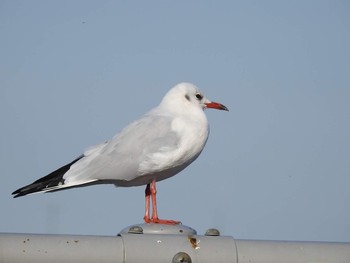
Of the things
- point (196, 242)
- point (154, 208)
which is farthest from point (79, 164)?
point (196, 242)

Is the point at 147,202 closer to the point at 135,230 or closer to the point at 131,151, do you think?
the point at 131,151

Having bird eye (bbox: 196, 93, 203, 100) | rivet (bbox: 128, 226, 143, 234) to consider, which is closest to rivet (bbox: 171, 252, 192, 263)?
rivet (bbox: 128, 226, 143, 234)

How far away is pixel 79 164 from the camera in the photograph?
7.71 metres

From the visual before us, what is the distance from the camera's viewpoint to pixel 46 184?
717cm

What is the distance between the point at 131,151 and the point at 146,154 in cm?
18

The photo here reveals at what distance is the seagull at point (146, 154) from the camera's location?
7742mm

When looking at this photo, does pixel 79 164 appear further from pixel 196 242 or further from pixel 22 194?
pixel 196 242

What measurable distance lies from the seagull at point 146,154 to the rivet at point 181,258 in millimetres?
3406

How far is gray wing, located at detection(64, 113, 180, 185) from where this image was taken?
25.5ft

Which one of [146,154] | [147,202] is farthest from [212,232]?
[146,154]

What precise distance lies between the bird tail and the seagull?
123mm

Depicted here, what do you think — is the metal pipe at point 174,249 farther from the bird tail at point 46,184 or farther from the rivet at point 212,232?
the bird tail at point 46,184

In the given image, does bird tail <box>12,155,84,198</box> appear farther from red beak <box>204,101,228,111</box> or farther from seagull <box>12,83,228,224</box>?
red beak <box>204,101,228,111</box>

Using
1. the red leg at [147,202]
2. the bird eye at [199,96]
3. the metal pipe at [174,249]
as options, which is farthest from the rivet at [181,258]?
the bird eye at [199,96]
